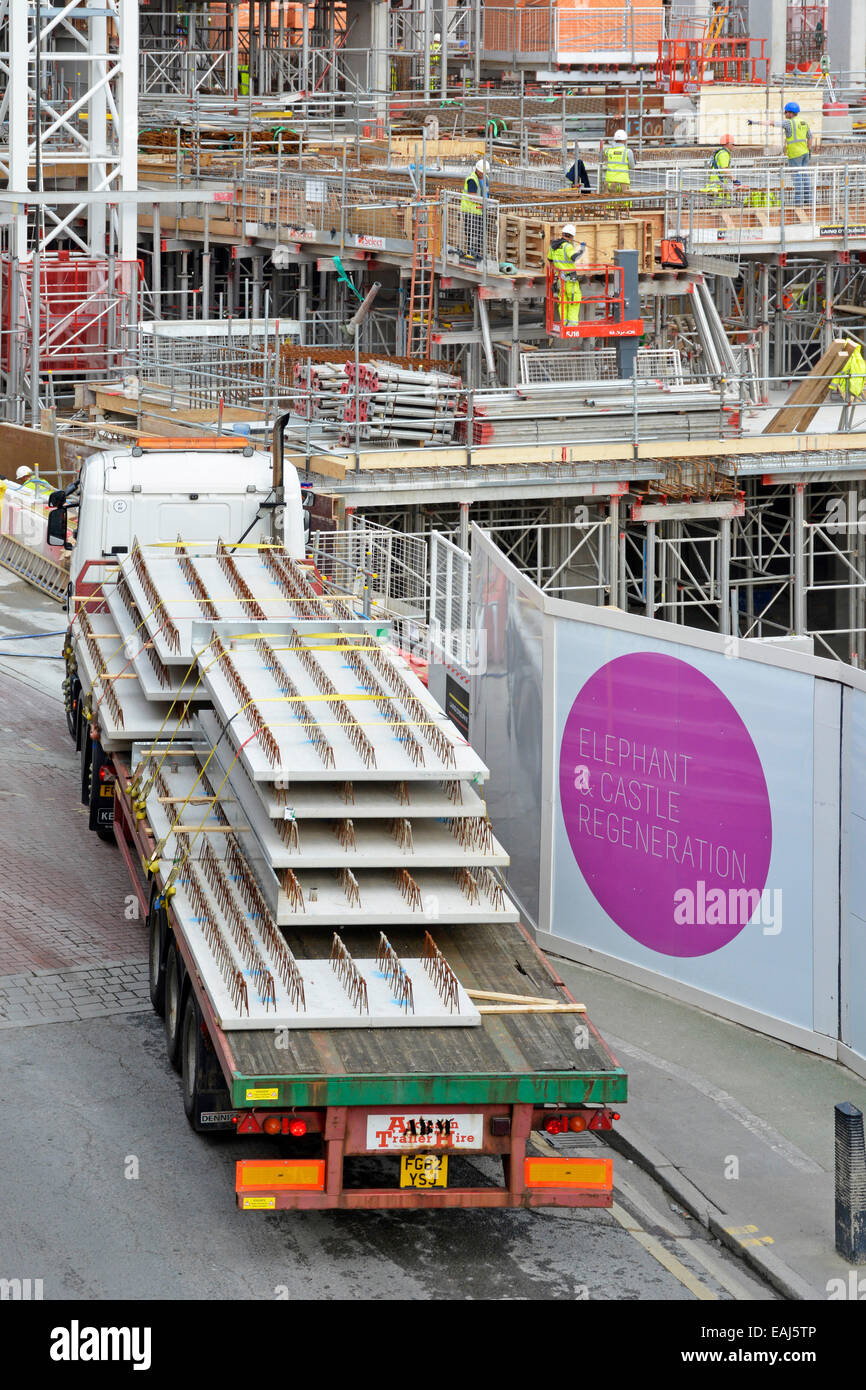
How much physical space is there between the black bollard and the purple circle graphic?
9.17 ft

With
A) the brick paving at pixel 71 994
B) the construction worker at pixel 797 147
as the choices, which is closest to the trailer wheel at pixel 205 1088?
the brick paving at pixel 71 994

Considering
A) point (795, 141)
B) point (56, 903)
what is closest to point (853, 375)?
point (795, 141)

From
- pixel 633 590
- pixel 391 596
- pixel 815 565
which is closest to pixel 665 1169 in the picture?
pixel 391 596

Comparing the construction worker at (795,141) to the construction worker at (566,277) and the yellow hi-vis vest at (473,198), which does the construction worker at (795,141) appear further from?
the construction worker at (566,277)

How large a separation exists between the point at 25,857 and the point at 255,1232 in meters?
6.72

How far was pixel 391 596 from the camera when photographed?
81.8ft

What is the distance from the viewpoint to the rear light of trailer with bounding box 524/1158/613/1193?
1020 centimetres

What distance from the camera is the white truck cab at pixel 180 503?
1841 centimetres

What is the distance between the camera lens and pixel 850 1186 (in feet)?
33.7

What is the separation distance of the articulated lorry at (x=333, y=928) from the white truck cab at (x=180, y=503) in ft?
9.47

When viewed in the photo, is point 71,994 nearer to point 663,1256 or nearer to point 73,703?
point 663,1256

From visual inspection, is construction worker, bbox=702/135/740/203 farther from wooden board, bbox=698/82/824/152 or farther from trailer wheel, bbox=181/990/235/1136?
trailer wheel, bbox=181/990/235/1136

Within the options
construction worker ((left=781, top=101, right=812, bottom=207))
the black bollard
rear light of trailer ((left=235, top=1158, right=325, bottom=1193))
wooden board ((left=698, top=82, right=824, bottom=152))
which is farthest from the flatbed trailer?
wooden board ((left=698, top=82, right=824, bottom=152))

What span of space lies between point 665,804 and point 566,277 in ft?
61.0
